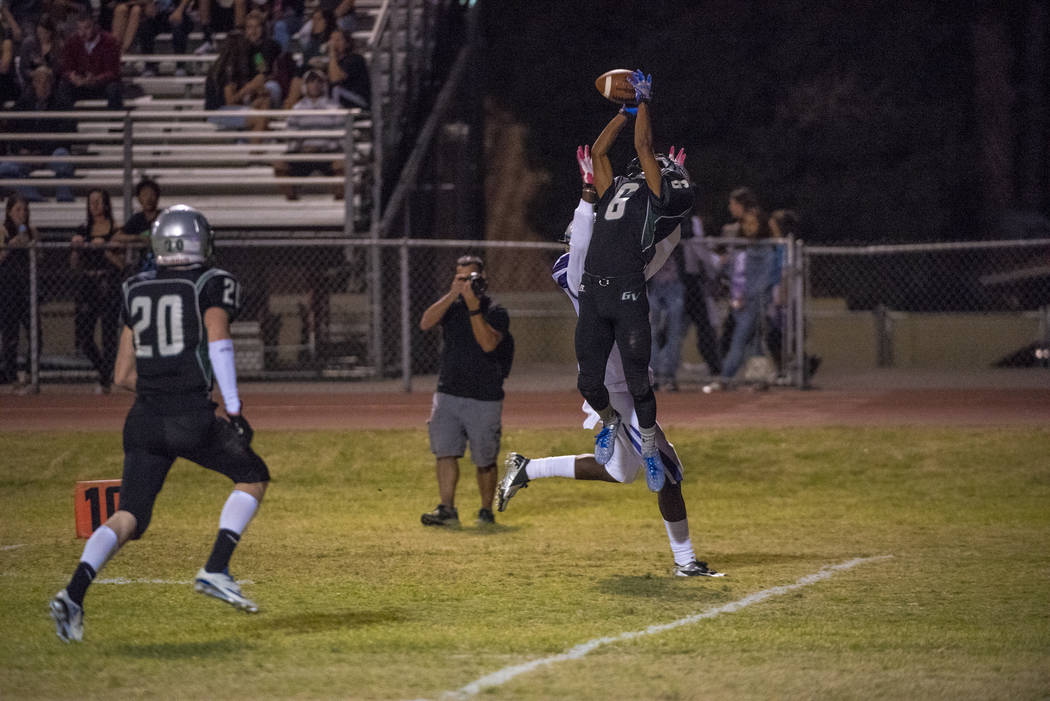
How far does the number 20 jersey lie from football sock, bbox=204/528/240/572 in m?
0.62

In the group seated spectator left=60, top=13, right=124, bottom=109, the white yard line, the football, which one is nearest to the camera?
the white yard line

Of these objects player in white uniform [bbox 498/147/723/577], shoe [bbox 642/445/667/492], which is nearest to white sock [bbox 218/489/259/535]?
player in white uniform [bbox 498/147/723/577]

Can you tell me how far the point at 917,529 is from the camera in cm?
1046

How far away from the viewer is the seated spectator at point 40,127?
1917 centimetres

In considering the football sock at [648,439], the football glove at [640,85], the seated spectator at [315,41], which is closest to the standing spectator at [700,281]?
the seated spectator at [315,41]

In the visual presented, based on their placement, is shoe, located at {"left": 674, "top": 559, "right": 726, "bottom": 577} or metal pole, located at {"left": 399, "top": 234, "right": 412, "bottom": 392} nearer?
shoe, located at {"left": 674, "top": 559, "right": 726, "bottom": 577}

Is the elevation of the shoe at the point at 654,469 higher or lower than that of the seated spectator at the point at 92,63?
lower

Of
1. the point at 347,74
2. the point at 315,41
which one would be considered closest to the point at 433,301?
the point at 347,74

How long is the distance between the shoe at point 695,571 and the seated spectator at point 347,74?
460 inches

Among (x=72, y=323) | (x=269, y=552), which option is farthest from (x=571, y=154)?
(x=269, y=552)

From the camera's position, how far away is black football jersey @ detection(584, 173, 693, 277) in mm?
8281

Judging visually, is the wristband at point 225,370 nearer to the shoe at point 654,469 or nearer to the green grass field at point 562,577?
the green grass field at point 562,577

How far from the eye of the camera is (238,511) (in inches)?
276

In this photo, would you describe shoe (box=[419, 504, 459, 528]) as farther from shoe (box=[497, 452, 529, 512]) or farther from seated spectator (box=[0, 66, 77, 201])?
seated spectator (box=[0, 66, 77, 201])
